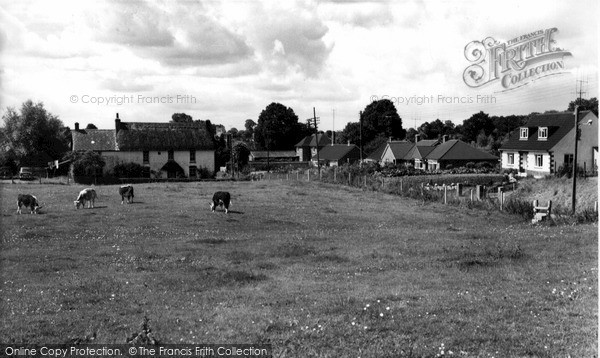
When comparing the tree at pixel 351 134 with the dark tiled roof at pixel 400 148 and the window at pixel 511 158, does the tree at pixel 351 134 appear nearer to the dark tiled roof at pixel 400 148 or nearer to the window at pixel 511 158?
the dark tiled roof at pixel 400 148

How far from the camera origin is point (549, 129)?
6788cm

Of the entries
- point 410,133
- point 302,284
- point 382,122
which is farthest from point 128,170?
point 410,133

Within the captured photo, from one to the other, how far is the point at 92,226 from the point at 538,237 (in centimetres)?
1939

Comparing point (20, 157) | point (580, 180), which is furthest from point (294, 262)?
point (20, 157)

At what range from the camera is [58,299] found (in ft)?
46.9

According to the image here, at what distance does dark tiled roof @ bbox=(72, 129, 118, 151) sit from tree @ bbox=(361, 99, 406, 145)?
2712 inches

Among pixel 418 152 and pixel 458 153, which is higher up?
pixel 418 152

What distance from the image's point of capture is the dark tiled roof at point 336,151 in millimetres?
112512

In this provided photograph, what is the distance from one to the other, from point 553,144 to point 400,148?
35845 millimetres

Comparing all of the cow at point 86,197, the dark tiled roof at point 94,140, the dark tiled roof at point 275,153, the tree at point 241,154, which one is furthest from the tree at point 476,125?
the cow at point 86,197

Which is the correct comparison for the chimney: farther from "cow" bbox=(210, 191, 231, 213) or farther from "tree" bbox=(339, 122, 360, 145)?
"tree" bbox=(339, 122, 360, 145)

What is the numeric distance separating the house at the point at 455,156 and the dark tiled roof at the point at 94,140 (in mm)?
45546

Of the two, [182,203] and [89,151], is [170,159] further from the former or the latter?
[182,203]

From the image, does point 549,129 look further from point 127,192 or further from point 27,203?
point 27,203
